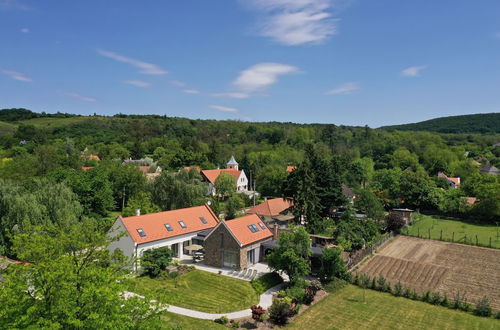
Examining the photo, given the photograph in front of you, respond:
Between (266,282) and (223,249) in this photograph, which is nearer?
(266,282)

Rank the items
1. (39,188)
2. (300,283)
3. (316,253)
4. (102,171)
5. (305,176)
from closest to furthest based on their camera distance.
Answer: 1. (300,283)
2. (316,253)
3. (39,188)
4. (305,176)
5. (102,171)

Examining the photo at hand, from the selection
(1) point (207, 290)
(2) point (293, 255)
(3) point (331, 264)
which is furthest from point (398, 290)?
(1) point (207, 290)

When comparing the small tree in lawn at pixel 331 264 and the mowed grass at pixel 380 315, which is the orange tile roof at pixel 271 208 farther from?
Result: the mowed grass at pixel 380 315

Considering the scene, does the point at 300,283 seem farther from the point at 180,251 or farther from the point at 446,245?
the point at 446,245

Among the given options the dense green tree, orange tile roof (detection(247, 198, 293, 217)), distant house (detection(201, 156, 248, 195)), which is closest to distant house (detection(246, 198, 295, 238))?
orange tile roof (detection(247, 198, 293, 217))

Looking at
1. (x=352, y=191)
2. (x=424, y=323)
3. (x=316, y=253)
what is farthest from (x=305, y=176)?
(x=352, y=191)

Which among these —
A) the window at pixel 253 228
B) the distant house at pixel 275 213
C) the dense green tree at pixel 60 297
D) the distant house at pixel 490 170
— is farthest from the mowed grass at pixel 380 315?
the distant house at pixel 490 170

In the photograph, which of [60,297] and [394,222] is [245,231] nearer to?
[60,297]
